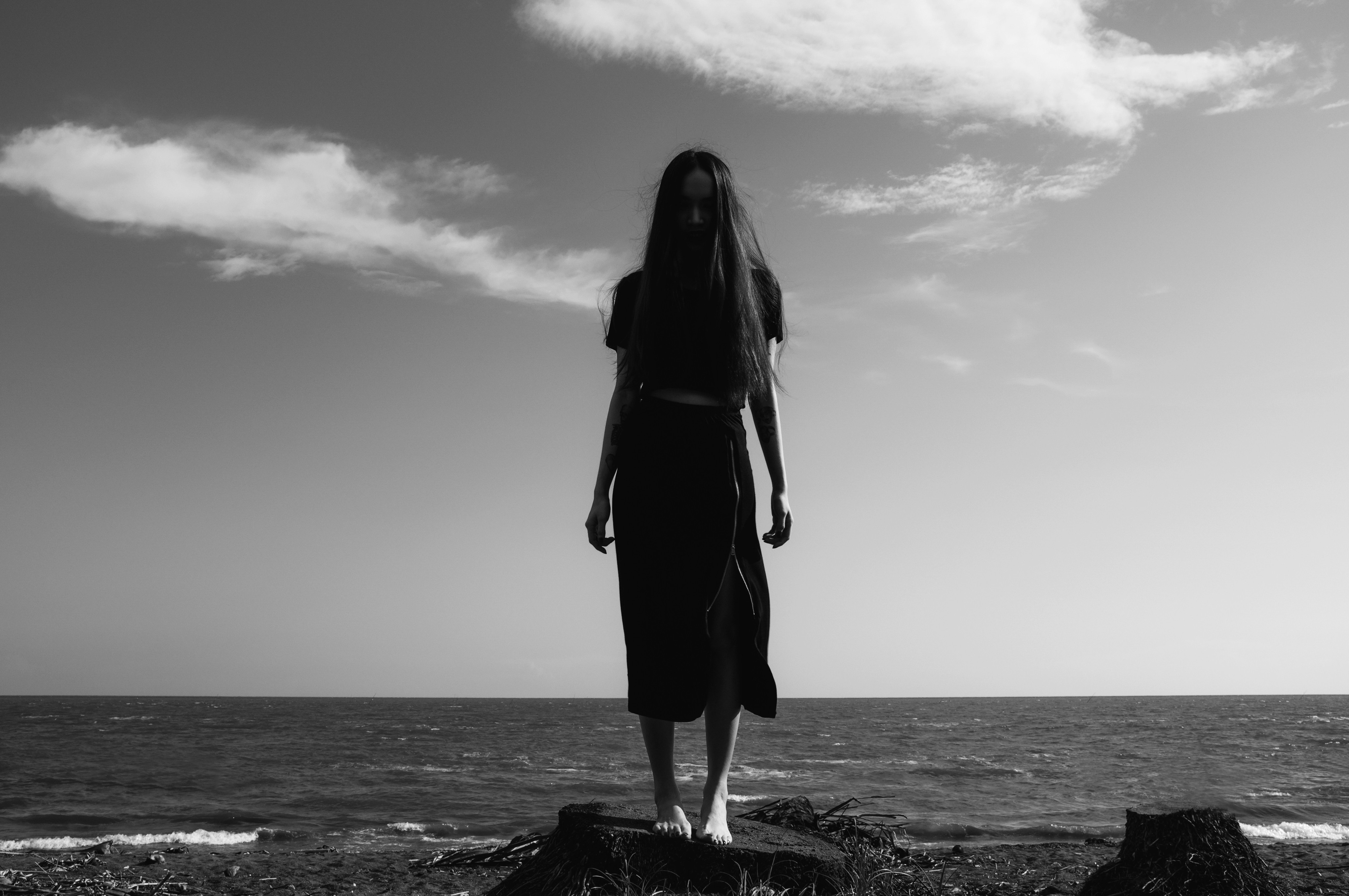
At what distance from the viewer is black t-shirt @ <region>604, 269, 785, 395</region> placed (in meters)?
3.29

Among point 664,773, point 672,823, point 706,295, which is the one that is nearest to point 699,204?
point 706,295

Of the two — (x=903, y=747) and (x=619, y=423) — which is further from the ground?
(x=619, y=423)

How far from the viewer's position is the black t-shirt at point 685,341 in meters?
3.29

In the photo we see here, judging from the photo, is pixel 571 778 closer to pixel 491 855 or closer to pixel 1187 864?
pixel 491 855

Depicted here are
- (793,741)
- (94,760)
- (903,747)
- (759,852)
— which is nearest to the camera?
(759,852)

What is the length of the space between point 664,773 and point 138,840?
38.0 ft

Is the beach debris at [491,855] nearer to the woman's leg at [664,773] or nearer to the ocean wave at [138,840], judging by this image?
the woman's leg at [664,773]

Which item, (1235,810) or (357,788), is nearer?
(1235,810)

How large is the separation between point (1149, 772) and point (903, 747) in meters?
10.1

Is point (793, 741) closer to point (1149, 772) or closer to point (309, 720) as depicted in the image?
point (1149, 772)

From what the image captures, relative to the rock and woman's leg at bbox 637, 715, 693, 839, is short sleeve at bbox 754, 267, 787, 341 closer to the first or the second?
woman's leg at bbox 637, 715, 693, 839

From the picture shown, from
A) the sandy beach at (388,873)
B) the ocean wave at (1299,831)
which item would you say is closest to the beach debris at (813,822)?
the sandy beach at (388,873)

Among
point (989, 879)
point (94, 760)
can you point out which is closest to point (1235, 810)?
point (989, 879)

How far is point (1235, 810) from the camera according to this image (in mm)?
14922
